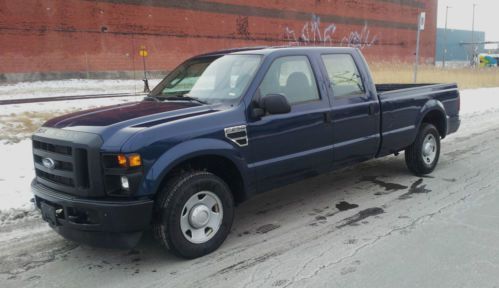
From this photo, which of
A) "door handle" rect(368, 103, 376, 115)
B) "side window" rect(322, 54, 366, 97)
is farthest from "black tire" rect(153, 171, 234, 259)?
"door handle" rect(368, 103, 376, 115)

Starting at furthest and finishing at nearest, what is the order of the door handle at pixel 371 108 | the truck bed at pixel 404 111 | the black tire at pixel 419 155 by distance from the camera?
the black tire at pixel 419 155 < the truck bed at pixel 404 111 < the door handle at pixel 371 108

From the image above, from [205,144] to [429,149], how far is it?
13.4ft

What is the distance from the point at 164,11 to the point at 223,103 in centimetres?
2852

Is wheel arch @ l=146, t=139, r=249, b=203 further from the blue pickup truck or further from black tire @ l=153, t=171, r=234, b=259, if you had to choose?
black tire @ l=153, t=171, r=234, b=259

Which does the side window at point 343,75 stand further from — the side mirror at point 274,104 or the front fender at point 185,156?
the front fender at point 185,156

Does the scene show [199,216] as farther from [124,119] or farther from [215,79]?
[215,79]

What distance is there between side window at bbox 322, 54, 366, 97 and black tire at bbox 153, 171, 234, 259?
1962 millimetres

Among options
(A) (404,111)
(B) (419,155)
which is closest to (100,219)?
(A) (404,111)

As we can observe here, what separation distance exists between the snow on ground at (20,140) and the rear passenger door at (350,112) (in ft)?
11.7

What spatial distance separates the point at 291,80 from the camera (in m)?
4.86

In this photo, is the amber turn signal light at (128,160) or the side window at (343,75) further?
the side window at (343,75)

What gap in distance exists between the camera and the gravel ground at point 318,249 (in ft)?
12.0

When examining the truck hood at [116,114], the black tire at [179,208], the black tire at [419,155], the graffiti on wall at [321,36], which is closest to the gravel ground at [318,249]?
the black tire at [179,208]

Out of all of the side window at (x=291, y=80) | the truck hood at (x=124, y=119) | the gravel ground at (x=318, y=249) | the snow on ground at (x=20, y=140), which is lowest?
the gravel ground at (x=318, y=249)
